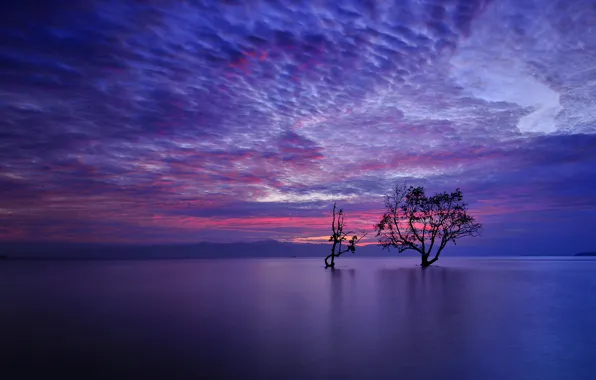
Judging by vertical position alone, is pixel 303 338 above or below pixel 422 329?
below

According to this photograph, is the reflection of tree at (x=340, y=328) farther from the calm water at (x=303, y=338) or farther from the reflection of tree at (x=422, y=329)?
the reflection of tree at (x=422, y=329)

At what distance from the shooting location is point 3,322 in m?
18.2

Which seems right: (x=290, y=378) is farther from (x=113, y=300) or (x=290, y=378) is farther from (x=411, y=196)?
(x=411, y=196)

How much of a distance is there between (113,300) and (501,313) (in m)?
21.4

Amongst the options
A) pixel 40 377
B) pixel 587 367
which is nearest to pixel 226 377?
pixel 40 377

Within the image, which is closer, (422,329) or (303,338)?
(303,338)

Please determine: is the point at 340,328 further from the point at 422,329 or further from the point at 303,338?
the point at 422,329

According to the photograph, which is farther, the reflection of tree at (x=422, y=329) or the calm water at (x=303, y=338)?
the reflection of tree at (x=422, y=329)

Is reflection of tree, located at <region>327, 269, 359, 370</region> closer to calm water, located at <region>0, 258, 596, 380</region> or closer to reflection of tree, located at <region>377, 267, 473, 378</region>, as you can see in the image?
calm water, located at <region>0, 258, 596, 380</region>

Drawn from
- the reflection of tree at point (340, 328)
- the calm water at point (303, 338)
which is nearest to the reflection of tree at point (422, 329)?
the calm water at point (303, 338)

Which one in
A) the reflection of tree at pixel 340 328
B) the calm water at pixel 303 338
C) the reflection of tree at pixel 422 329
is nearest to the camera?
the calm water at pixel 303 338

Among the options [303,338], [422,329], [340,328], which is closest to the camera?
[303,338]

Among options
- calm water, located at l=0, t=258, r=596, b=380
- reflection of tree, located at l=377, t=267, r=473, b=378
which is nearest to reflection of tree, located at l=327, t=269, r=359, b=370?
calm water, located at l=0, t=258, r=596, b=380

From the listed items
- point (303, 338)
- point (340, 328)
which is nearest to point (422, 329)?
point (340, 328)
